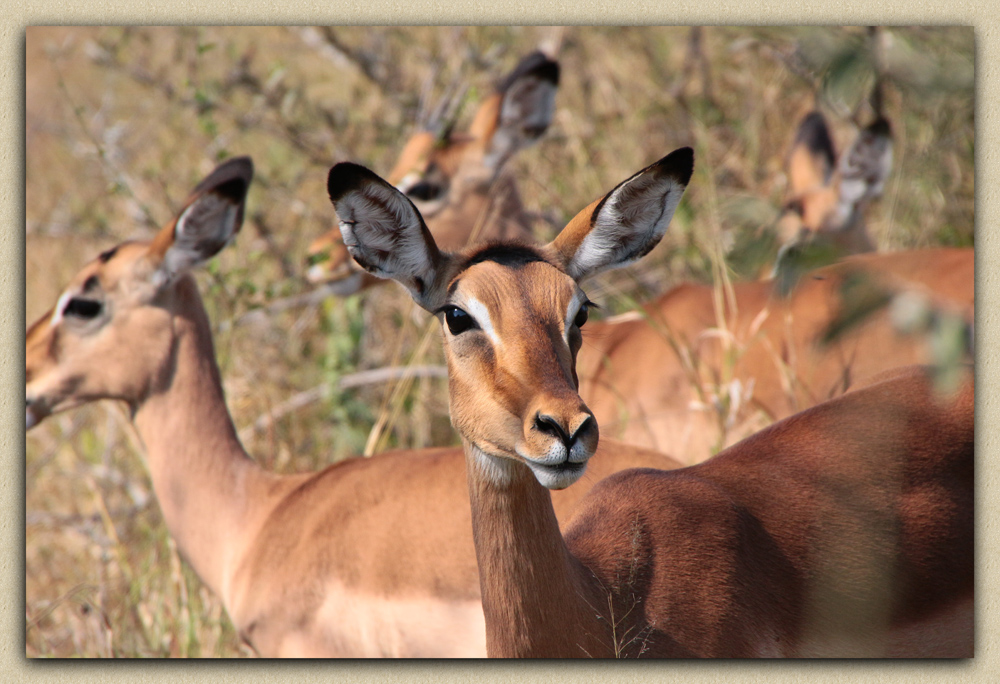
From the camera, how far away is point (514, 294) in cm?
213

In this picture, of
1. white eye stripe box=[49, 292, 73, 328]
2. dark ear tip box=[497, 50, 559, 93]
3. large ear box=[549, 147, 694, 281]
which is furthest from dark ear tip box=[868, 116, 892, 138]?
white eye stripe box=[49, 292, 73, 328]

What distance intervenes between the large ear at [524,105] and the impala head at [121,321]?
1364 millimetres

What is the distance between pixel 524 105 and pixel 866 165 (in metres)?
1.42

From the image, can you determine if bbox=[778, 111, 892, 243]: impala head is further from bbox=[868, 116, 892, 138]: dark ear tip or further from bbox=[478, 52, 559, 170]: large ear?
bbox=[478, 52, 559, 170]: large ear

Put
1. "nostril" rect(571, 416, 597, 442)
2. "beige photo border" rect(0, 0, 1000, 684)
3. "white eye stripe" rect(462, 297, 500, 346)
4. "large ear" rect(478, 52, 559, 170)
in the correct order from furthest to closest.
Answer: "large ear" rect(478, 52, 559, 170) < "beige photo border" rect(0, 0, 1000, 684) < "white eye stripe" rect(462, 297, 500, 346) < "nostril" rect(571, 416, 597, 442)

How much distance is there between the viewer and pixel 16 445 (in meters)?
3.02

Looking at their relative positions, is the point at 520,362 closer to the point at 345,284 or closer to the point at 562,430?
the point at 562,430

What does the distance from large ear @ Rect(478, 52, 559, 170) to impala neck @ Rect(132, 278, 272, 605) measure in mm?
1632

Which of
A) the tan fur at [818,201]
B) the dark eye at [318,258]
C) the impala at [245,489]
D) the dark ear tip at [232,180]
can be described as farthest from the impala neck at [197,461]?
the tan fur at [818,201]

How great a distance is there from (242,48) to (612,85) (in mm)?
1970

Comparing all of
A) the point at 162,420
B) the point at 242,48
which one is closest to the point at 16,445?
the point at 162,420

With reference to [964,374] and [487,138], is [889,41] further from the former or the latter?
[487,138]

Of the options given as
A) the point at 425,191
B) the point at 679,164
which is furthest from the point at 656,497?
the point at 425,191

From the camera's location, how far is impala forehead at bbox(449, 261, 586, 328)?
211cm
